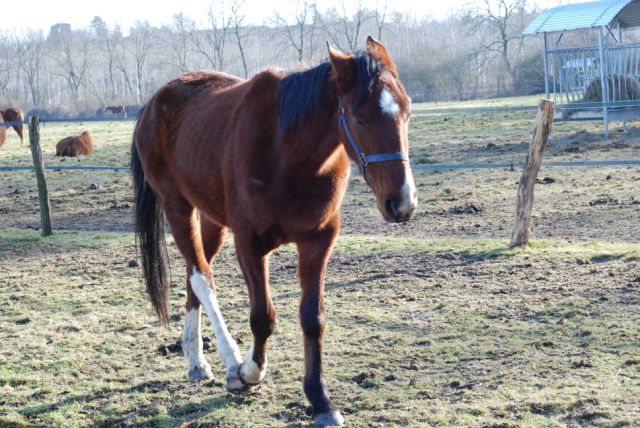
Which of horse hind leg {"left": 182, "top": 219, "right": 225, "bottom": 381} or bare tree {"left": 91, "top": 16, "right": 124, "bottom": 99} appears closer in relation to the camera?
horse hind leg {"left": 182, "top": 219, "right": 225, "bottom": 381}

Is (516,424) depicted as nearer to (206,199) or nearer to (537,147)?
(206,199)

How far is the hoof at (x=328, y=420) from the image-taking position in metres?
3.44

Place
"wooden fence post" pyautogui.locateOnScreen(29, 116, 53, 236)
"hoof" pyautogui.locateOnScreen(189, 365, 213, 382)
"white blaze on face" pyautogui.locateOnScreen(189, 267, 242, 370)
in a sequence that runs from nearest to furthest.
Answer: "white blaze on face" pyautogui.locateOnScreen(189, 267, 242, 370)
"hoof" pyautogui.locateOnScreen(189, 365, 213, 382)
"wooden fence post" pyautogui.locateOnScreen(29, 116, 53, 236)

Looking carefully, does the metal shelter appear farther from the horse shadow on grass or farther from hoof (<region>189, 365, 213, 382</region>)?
the horse shadow on grass

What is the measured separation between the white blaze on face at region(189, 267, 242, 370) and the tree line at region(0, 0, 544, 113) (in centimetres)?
3933

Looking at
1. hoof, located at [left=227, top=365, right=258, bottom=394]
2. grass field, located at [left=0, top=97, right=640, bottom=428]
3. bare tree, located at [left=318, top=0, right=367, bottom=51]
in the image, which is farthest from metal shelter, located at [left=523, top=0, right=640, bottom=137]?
bare tree, located at [left=318, top=0, right=367, bottom=51]

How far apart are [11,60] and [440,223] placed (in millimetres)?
76281

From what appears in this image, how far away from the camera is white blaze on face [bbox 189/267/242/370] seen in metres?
4.03

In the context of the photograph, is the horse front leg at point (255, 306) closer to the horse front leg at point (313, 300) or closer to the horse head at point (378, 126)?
the horse front leg at point (313, 300)

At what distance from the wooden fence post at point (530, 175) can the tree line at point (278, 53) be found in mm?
35754

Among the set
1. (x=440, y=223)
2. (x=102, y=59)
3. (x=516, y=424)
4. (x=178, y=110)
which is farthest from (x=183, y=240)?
(x=102, y=59)

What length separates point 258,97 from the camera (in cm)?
380

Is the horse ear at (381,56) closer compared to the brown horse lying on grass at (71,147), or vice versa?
the horse ear at (381,56)

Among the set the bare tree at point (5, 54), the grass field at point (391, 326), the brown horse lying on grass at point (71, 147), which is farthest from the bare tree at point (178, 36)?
the grass field at point (391, 326)
